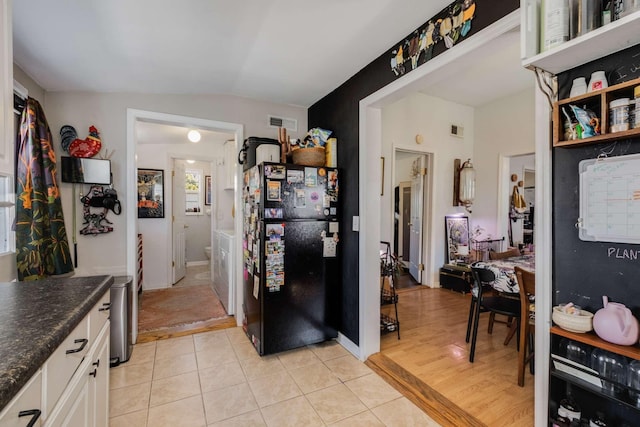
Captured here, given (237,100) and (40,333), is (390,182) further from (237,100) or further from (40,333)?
(40,333)

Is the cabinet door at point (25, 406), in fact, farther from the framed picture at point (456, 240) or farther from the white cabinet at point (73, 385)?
the framed picture at point (456, 240)

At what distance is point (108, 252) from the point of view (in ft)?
8.73

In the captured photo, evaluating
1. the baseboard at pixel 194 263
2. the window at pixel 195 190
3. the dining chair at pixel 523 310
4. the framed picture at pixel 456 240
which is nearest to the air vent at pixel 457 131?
the framed picture at pixel 456 240

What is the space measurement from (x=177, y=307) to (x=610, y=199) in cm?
411

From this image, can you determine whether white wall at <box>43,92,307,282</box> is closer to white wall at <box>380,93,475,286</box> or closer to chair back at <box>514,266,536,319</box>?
white wall at <box>380,93,475,286</box>

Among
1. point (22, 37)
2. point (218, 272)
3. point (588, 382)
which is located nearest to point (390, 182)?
point (218, 272)

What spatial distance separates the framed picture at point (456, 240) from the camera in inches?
173

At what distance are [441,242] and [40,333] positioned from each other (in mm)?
4551

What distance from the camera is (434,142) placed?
4.34 m

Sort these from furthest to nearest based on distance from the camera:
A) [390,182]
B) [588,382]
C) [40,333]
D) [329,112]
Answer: [390,182]
[329,112]
[588,382]
[40,333]

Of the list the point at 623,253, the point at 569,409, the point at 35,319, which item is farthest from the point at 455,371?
the point at 35,319

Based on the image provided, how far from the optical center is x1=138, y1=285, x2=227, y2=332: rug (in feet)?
10.5

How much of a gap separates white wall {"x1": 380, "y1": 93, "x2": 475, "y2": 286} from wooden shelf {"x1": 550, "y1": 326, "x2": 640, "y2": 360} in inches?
112

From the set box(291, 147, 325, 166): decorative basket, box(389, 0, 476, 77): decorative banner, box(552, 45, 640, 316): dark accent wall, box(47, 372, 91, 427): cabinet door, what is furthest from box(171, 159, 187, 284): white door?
box(552, 45, 640, 316): dark accent wall
